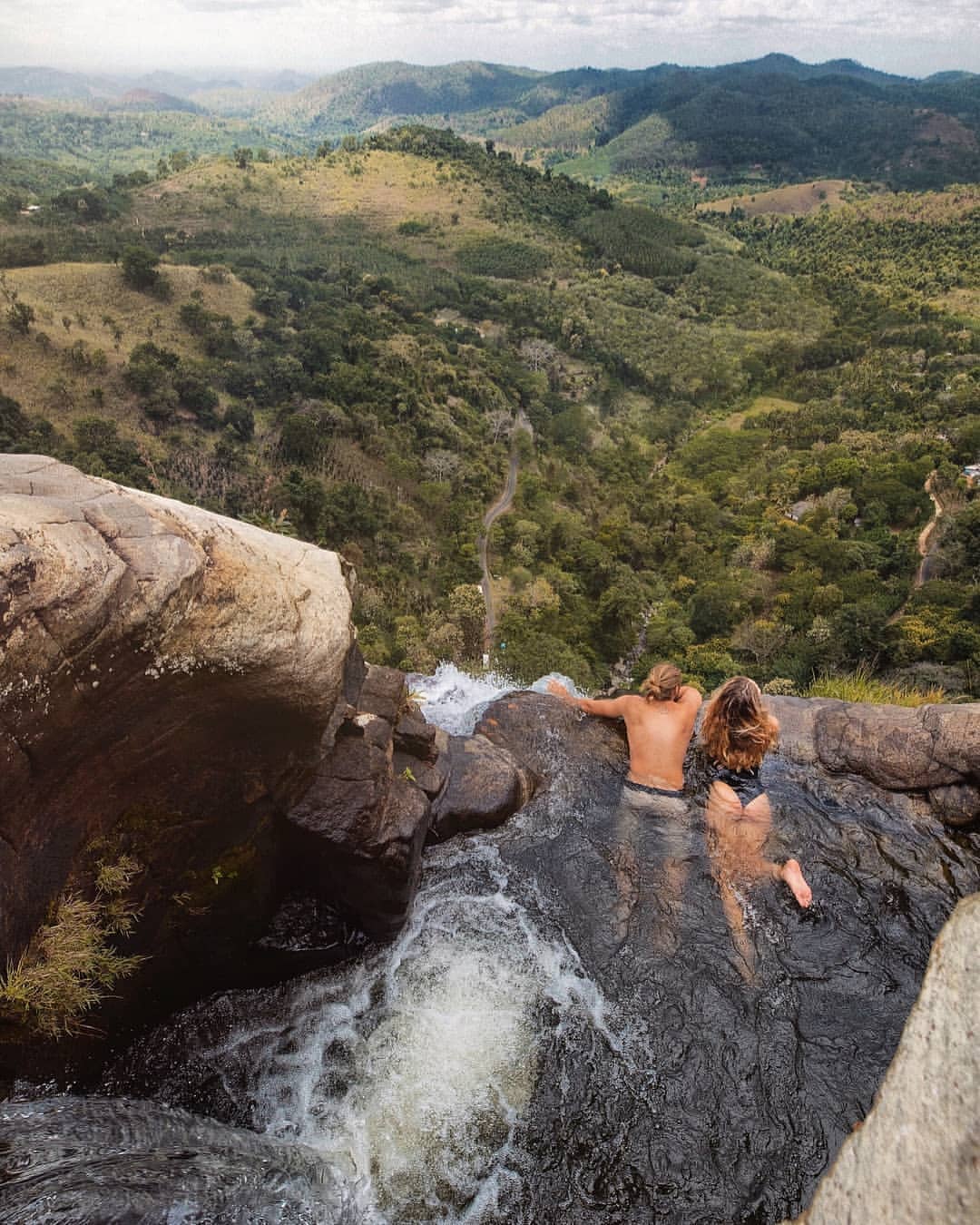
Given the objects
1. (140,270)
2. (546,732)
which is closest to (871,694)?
(546,732)

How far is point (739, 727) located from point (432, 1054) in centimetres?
482

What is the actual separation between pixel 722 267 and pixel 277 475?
341 ft

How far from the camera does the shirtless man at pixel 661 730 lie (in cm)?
852

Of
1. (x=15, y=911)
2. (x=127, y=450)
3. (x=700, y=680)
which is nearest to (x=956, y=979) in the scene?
(x=15, y=911)

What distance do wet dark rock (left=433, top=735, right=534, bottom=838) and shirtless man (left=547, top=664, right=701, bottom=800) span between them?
59.5 inches

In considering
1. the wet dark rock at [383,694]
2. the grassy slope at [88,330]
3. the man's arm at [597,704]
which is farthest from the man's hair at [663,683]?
the grassy slope at [88,330]

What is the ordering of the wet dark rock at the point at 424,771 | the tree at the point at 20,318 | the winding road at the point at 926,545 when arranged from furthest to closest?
the tree at the point at 20,318, the winding road at the point at 926,545, the wet dark rock at the point at 424,771

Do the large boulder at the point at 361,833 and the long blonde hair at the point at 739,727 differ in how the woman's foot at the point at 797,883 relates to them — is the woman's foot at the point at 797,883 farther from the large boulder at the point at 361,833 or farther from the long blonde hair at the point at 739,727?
the large boulder at the point at 361,833

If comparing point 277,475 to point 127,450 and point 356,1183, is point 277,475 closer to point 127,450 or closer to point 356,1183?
point 127,450

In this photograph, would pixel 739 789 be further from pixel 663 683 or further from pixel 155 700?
pixel 155 700

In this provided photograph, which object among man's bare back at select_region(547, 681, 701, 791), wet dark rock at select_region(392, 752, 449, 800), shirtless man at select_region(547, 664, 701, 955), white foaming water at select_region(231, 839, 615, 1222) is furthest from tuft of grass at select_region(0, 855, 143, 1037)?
man's bare back at select_region(547, 681, 701, 791)

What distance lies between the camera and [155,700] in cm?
577

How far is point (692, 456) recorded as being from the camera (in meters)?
68.7

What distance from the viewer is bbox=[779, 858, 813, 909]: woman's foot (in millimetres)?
7397
